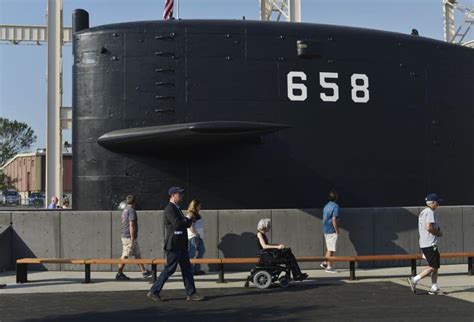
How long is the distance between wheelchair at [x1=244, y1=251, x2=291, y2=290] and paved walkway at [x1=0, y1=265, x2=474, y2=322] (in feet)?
0.55

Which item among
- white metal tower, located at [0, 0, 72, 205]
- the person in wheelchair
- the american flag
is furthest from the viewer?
white metal tower, located at [0, 0, 72, 205]

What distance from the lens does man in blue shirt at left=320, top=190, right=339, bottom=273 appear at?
32.7ft

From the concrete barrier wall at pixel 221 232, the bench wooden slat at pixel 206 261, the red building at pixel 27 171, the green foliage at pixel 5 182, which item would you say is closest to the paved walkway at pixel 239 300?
the bench wooden slat at pixel 206 261

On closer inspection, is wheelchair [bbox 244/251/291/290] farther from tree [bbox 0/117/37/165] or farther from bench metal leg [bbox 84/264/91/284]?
tree [bbox 0/117/37/165]

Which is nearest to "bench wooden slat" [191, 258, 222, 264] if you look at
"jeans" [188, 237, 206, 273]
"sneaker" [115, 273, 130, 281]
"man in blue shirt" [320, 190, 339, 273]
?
"jeans" [188, 237, 206, 273]

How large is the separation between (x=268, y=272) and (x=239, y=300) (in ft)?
3.50

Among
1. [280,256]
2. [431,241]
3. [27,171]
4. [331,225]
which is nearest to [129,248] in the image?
[280,256]

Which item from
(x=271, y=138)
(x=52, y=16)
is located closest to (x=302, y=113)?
(x=271, y=138)

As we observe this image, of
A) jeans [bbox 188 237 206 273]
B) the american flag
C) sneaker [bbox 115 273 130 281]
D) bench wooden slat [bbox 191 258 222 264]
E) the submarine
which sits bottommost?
sneaker [bbox 115 273 130 281]

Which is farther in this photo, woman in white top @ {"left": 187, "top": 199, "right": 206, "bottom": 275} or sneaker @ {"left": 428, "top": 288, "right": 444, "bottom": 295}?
woman in white top @ {"left": 187, "top": 199, "right": 206, "bottom": 275}

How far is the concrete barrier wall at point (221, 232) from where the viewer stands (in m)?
10.4

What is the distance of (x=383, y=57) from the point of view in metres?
10.6

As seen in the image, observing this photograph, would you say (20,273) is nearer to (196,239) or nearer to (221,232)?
(196,239)

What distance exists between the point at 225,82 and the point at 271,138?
1.22 m
